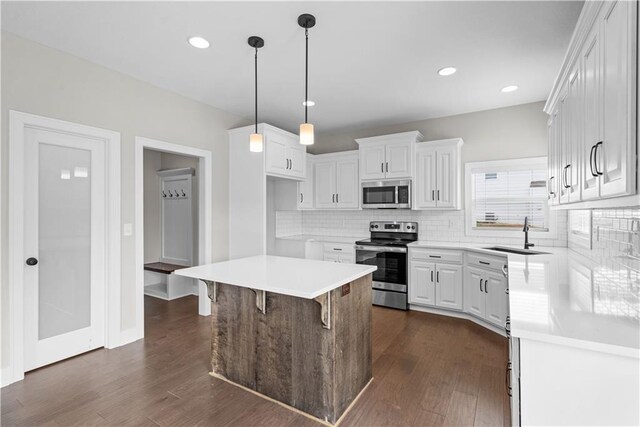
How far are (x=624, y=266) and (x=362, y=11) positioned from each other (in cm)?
228

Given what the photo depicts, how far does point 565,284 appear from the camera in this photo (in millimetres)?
1935

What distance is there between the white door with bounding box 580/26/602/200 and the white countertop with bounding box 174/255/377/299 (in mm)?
1364

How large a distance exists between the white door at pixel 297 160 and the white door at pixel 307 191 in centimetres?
26

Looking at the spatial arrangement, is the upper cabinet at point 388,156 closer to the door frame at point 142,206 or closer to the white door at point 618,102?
the door frame at point 142,206

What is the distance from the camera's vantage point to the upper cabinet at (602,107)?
3.56 ft

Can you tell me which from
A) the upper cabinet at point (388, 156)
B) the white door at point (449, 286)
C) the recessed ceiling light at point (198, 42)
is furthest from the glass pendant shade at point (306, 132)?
the white door at point (449, 286)

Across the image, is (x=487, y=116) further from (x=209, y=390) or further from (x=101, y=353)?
(x=101, y=353)

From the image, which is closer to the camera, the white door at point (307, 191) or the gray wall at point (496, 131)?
the gray wall at point (496, 131)

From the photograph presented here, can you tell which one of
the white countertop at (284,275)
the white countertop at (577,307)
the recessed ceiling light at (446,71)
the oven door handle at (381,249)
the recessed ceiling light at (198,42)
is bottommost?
the oven door handle at (381,249)

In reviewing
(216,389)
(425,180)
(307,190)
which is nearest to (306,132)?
(216,389)

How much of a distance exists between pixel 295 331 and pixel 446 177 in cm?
306

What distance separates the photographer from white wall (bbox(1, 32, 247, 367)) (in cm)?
246

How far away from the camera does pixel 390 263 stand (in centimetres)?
431

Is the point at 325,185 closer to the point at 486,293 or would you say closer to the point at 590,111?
the point at 486,293
